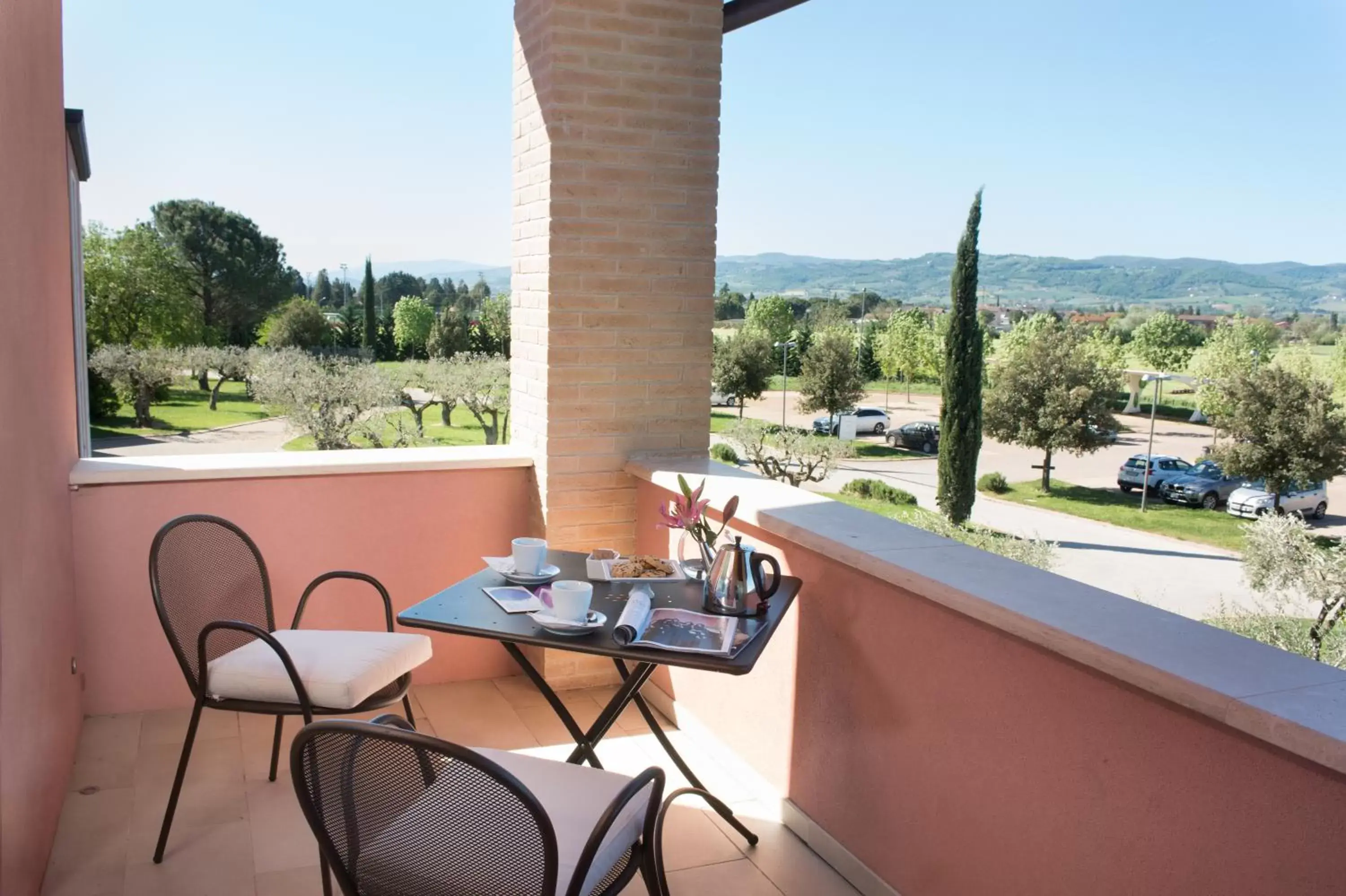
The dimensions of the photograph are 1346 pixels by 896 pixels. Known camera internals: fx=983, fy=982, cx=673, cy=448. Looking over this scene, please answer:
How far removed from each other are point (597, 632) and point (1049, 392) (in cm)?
2270

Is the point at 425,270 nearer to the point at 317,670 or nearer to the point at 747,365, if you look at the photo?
the point at 747,365

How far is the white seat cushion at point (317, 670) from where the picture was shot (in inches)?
100

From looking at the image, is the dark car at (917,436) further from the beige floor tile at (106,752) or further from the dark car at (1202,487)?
the beige floor tile at (106,752)

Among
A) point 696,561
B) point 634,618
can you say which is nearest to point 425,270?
point 696,561

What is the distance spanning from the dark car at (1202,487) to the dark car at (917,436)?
5.06 meters

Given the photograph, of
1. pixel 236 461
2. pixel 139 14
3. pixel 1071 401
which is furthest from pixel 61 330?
pixel 1071 401

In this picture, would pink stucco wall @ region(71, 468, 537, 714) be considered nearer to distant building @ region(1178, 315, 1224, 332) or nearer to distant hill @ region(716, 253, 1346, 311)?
distant hill @ region(716, 253, 1346, 311)

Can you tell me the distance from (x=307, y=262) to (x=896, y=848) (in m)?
7.38

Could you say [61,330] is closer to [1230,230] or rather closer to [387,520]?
[387,520]

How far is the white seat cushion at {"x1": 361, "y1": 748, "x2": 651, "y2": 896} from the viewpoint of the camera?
5.06ft

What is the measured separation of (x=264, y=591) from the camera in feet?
10.1

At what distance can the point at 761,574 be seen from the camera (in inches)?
96.9

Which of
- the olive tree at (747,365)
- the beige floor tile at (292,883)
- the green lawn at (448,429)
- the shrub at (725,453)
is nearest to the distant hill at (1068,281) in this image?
the olive tree at (747,365)

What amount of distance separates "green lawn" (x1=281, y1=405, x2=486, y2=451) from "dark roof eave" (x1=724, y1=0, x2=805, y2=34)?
8192 millimetres
